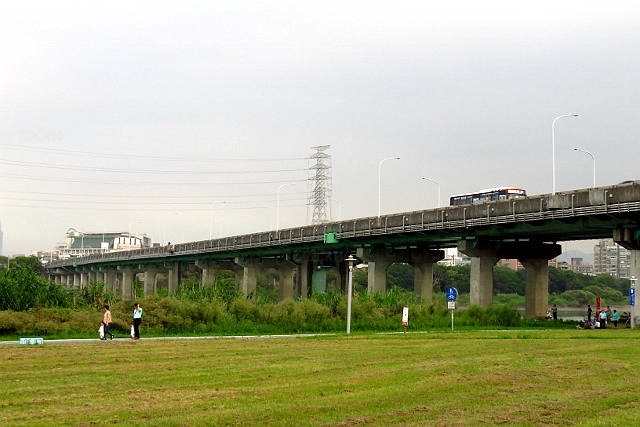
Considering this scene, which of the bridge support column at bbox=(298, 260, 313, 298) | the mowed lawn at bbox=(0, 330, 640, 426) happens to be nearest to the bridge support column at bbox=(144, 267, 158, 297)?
the bridge support column at bbox=(298, 260, 313, 298)

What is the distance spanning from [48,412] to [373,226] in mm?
64188

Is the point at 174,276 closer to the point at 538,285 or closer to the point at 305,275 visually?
the point at 305,275

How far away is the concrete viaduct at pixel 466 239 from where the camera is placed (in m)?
55.8

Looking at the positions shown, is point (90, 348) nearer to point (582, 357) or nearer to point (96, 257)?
point (582, 357)

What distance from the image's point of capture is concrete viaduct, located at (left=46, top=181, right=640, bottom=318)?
55750 mm

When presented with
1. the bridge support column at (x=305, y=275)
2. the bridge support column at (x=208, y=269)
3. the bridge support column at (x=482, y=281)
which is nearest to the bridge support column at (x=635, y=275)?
the bridge support column at (x=482, y=281)

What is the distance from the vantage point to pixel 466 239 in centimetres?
7162

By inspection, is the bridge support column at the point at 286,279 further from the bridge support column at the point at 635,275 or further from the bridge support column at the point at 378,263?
the bridge support column at the point at 635,275

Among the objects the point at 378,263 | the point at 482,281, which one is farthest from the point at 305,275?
the point at 482,281

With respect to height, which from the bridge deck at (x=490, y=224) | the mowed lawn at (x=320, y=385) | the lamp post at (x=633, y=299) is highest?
the bridge deck at (x=490, y=224)

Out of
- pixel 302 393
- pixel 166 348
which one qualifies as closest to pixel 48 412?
pixel 302 393

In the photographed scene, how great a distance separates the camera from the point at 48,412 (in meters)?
16.4

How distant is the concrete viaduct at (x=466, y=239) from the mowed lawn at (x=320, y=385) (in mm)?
25488

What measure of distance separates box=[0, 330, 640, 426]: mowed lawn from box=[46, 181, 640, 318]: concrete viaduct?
83.6 feet
